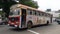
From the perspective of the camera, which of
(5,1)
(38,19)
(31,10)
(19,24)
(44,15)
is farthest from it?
(5,1)

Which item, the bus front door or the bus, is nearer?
the bus

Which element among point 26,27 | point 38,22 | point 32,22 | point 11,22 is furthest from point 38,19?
point 11,22

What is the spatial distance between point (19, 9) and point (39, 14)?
6.02 m

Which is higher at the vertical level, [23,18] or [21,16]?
[21,16]

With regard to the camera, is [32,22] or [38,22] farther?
[38,22]

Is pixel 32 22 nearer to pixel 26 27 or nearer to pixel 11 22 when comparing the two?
pixel 26 27

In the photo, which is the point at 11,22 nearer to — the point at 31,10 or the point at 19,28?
the point at 19,28

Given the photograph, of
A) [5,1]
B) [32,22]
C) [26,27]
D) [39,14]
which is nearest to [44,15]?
[39,14]

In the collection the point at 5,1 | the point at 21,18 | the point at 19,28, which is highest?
the point at 5,1

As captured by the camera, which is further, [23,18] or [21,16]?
[23,18]

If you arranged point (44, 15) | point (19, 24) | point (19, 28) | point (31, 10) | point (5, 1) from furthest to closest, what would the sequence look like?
1. point (5, 1)
2. point (44, 15)
3. point (31, 10)
4. point (19, 28)
5. point (19, 24)

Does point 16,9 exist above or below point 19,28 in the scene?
above

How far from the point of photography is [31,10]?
2148 centimetres

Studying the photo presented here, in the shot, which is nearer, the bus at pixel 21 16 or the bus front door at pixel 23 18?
the bus at pixel 21 16
